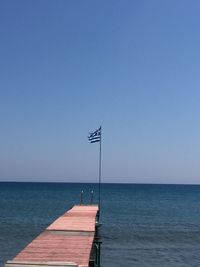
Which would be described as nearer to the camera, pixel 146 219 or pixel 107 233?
pixel 107 233

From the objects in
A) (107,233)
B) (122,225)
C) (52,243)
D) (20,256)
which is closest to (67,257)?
(20,256)

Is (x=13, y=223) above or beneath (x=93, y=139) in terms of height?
beneath

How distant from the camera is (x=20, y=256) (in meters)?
16.7

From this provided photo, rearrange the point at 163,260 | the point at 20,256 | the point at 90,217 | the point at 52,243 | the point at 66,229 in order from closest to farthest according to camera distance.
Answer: the point at 20,256, the point at 52,243, the point at 66,229, the point at 90,217, the point at 163,260

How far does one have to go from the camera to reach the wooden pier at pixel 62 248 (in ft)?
49.7

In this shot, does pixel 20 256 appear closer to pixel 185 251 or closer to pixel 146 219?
pixel 185 251

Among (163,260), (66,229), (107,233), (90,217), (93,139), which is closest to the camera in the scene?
(66,229)

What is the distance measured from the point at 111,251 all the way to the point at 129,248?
2.22 metres

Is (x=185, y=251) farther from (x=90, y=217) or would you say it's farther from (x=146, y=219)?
(x=146, y=219)

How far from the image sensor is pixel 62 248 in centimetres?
1884

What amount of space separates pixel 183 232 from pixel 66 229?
30.4 meters

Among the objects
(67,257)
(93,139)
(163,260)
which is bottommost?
(163,260)

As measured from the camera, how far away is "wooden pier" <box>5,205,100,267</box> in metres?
15.1

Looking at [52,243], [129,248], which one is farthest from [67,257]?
[129,248]
